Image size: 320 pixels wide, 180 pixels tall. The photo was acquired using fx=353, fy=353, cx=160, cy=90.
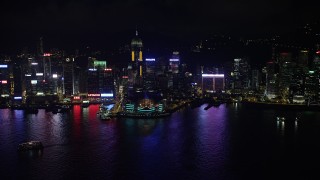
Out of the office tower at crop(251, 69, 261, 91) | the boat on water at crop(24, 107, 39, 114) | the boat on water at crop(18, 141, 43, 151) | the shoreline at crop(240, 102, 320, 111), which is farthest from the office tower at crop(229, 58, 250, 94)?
the boat on water at crop(18, 141, 43, 151)

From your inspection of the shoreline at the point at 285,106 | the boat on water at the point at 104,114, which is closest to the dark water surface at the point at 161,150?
the boat on water at the point at 104,114

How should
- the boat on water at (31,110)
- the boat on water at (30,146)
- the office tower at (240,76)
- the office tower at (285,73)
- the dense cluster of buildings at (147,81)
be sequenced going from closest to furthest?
the boat on water at (30,146) → the boat on water at (31,110) → the dense cluster of buildings at (147,81) → the office tower at (285,73) → the office tower at (240,76)

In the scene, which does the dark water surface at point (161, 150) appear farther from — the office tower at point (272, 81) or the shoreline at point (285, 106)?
the office tower at point (272, 81)

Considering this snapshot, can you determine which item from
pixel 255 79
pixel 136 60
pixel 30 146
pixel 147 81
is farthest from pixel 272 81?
pixel 30 146

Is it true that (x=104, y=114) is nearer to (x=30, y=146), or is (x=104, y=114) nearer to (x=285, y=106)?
(x=30, y=146)

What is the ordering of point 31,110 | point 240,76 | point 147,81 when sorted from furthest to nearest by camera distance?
point 240,76 → point 147,81 → point 31,110

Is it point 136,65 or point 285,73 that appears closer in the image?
point 285,73

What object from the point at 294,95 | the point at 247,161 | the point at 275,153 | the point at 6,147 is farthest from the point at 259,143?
the point at 294,95
